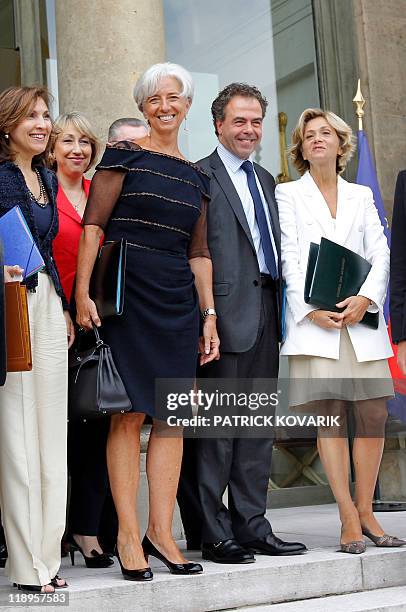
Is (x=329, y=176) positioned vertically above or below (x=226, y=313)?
above

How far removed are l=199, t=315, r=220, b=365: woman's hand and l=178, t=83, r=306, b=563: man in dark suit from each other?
0.10 m

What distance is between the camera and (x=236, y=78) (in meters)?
8.32

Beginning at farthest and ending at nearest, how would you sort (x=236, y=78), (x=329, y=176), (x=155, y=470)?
(x=236, y=78)
(x=329, y=176)
(x=155, y=470)

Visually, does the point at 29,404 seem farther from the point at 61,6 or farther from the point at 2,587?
the point at 61,6

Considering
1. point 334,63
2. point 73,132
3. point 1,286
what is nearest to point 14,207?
point 1,286

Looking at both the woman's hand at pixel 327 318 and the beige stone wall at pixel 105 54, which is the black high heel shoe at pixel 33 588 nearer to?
the woman's hand at pixel 327 318

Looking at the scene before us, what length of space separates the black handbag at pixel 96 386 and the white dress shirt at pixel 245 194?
1027 millimetres

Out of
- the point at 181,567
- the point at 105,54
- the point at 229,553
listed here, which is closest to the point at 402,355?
the point at 229,553

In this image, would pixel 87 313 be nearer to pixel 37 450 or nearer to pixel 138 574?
pixel 37 450

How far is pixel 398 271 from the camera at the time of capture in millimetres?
4785

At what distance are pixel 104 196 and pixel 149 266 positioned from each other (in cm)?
Answer: 36

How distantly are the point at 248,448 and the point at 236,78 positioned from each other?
14.1 feet

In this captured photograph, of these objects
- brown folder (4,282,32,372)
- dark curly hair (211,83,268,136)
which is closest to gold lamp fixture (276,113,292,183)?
dark curly hair (211,83,268,136)

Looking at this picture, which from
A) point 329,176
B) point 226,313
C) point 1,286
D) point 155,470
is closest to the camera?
point 1,286
